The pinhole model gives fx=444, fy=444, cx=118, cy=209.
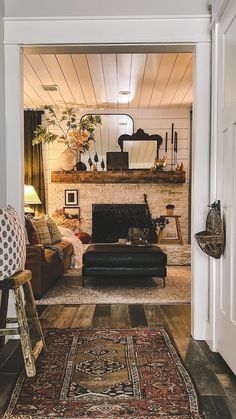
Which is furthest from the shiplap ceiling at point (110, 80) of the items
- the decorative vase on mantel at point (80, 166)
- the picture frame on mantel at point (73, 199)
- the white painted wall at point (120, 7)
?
the white painted wall at point (120, 7)

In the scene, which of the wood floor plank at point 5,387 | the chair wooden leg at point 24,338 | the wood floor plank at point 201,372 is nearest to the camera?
the wood floor plank at point 5,387

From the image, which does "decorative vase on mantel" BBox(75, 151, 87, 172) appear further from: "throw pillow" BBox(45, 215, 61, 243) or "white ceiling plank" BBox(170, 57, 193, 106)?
"throw pillow" BBox(45, 215, 61, 243)

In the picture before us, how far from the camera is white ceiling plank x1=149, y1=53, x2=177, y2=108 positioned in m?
5.07

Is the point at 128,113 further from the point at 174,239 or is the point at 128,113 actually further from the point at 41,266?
the point at 41,266

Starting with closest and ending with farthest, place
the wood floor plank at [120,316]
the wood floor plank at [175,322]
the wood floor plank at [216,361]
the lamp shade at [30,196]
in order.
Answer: the wood floor plank at [216,361] < the wood floor plank at [175,322] < the wood floor plank at [120,316] < the lamp shade at [30,196]

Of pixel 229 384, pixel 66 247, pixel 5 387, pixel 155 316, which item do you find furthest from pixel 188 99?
pixel 5 387

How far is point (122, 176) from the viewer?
27.0 feet

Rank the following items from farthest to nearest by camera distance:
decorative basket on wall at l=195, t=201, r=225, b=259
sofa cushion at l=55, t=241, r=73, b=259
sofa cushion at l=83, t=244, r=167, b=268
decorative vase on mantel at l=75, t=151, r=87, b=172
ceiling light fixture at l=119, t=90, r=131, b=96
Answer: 1. decorative vase on mantel at l=75, t=151, r=87, b=172
2. ceiling light fixture at l=119, t=90, r=131, b=96
3. sofa cushion at l=55, t=241, r=73, b=259
4. sofa cushion at l=83, t=244, r=167, b=268
5. decorative basket on wall at l=195, t=201, r=225, b=259

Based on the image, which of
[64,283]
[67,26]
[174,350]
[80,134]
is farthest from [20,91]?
[80,134]

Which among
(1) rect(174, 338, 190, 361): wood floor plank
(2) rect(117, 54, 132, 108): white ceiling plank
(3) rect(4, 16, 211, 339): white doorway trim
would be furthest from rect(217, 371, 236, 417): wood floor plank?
(2) rect(117, 54, 132, 108): white ceiling plank

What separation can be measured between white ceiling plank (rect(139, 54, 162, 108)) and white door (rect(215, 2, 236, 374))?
223 centimetres

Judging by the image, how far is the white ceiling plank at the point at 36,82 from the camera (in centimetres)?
542

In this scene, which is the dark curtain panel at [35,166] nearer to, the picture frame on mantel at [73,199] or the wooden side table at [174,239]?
the picture frame on mantel at [73,199]

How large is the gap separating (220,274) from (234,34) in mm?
1462
